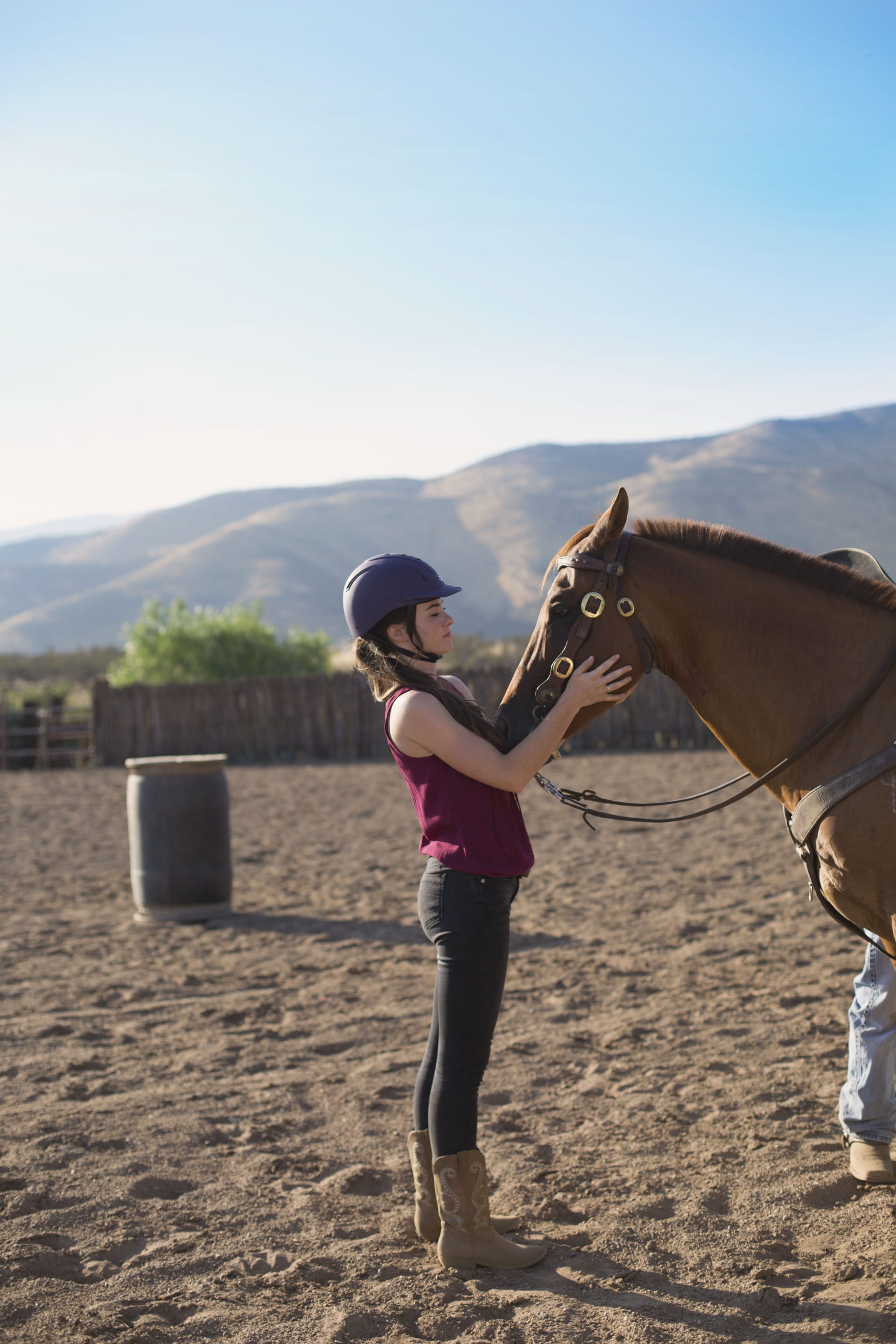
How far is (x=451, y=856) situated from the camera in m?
2.69

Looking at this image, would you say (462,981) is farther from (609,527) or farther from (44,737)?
(44,737)

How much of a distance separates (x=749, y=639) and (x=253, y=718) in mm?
19091

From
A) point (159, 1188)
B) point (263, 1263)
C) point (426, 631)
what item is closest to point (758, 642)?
point (426, 631)

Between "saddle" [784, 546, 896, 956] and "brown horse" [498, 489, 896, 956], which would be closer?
"saddle" [784, 546, 896, 956]

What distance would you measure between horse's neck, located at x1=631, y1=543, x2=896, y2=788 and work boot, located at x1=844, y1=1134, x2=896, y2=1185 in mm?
1478

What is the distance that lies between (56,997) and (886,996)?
4.39 metres

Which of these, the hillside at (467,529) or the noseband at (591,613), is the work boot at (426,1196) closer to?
the noseband at (591,613)

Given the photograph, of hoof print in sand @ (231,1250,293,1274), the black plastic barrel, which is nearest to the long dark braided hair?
hoof print in sand @ (231,1250,293,1274)

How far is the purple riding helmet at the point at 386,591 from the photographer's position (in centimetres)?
272

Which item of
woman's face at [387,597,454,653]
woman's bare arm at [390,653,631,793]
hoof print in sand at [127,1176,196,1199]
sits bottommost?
hoof print in sand at [127,1176,196,1199]

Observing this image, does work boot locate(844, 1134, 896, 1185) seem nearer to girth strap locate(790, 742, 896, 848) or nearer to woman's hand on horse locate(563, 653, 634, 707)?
girth strap locate(790, 742, 896, 848)

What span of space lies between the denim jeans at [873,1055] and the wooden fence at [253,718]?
1719 cm

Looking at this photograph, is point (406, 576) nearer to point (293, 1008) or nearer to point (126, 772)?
point (293, 1008)

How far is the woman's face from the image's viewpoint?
2.77 metres
